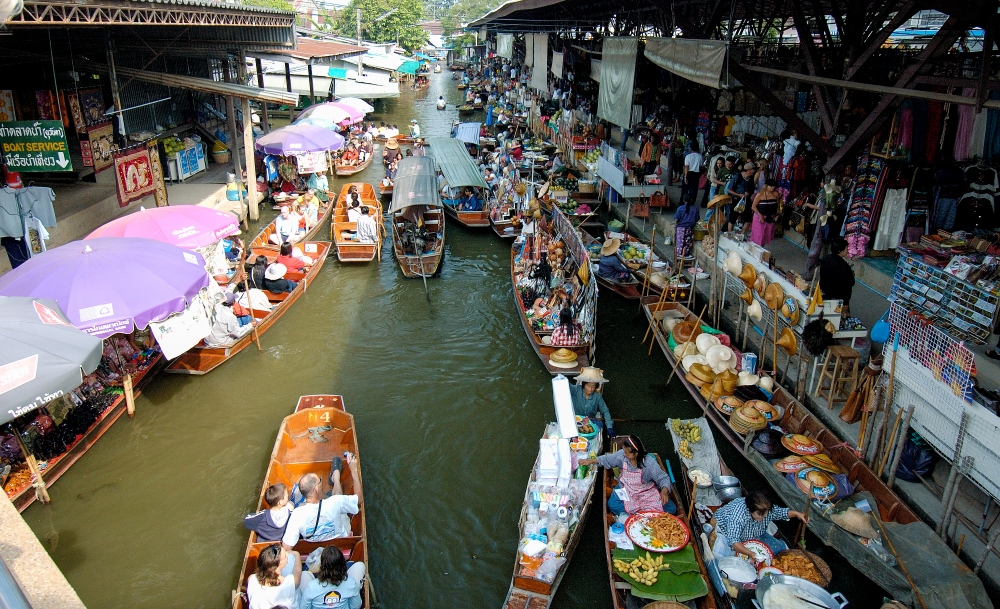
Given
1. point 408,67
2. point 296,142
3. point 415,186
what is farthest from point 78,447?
point 408,67

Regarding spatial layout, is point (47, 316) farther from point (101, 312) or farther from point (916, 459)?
point (916, 459)

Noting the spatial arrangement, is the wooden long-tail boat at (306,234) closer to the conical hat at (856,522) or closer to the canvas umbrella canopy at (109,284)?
the canvas umbrella canopy at (109,284)

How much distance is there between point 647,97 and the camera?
17422 mm

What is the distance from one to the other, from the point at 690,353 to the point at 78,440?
348 inches

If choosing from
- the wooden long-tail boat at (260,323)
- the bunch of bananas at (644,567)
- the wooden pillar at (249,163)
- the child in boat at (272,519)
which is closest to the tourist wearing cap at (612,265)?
the wooden long-tail boat at (260,323)

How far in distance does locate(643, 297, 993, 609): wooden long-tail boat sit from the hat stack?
10 cm

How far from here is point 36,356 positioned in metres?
6.64

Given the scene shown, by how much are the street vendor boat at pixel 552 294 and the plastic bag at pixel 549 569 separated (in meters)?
4.02

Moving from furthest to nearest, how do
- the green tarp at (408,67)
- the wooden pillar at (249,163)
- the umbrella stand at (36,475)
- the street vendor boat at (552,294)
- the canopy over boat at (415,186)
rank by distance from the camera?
1. the green tarp at (408,67)
2. the wooden pillar at (249,163)
3. the canopy over boat at (415,186)
4. the street vendor boat at (552,294)
5. the umbrella stand at (36,475)

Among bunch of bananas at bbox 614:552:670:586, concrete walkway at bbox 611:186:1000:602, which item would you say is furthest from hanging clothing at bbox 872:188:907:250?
bunch of bananas at bbox 614:552:670:586

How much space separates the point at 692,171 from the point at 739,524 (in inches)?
361

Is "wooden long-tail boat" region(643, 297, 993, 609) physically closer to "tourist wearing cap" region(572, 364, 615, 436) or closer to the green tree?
"tourist wearing cap" region(572, 364, 615, 436)

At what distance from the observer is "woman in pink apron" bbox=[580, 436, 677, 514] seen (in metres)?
7.05

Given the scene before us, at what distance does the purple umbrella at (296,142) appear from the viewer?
17781 millimetres
